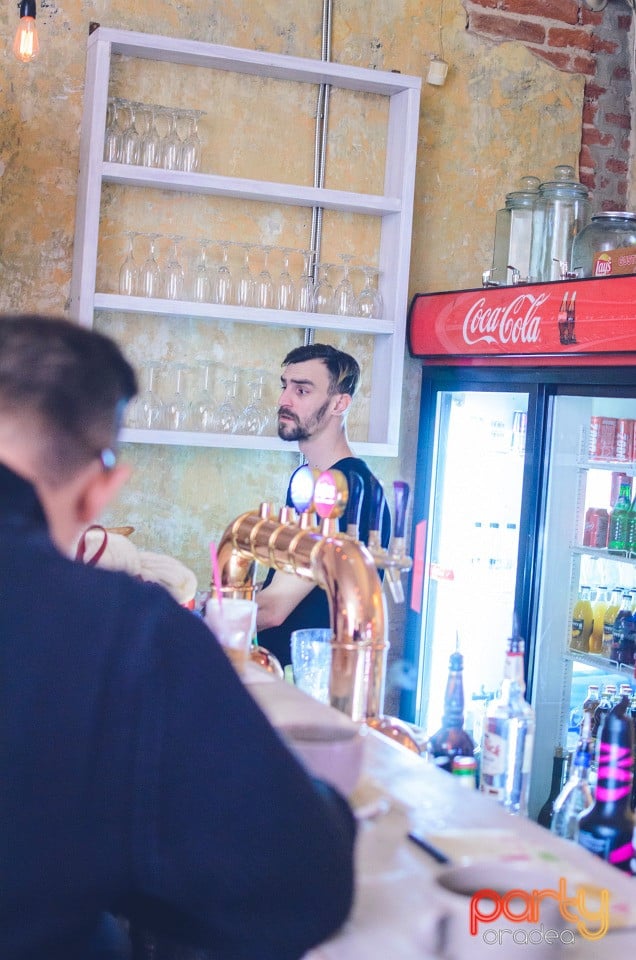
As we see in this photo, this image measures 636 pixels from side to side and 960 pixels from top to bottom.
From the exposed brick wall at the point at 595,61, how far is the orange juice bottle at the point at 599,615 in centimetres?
169

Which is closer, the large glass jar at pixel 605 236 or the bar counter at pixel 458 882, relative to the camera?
the bar counter at pixel 458 882

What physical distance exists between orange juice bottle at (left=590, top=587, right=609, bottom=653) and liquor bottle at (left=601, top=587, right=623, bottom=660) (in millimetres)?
19

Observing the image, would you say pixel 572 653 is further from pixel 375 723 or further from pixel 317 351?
pixel 375 723

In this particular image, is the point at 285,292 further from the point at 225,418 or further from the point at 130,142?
the point at 130,142

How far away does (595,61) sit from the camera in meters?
4.55

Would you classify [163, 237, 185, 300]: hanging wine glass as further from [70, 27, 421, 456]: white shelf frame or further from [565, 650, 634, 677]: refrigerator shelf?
[565, 650, 634, 677]: refrigerator shelf

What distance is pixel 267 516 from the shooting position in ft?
5.58

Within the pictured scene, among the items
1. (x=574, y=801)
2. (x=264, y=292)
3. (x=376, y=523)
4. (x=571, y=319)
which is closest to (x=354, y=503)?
(x=376, y=523)

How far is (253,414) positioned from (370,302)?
63cm

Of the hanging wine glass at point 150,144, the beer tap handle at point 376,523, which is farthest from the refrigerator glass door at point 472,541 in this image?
the beer tap handle at point 376,523

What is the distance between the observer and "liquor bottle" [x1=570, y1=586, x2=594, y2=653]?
12.4 ft

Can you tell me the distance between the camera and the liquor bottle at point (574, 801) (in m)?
1.55

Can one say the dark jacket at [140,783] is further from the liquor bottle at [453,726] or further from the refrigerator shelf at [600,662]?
the refrigerator shelf at [600,662]

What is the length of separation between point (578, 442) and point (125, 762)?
2.95 m
